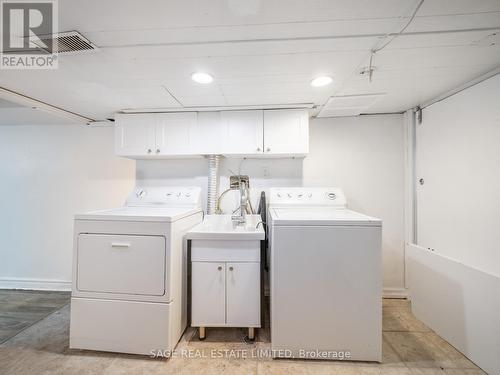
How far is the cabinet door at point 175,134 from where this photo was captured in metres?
2.28

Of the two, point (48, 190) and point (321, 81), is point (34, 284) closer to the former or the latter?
point (48, 190)

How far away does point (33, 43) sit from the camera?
1.23 meters

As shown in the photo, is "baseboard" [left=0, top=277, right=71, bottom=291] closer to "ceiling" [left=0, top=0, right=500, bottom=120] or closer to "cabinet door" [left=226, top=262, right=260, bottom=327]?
"ceiling" [left=0, top=0, right=500, bottom=120]

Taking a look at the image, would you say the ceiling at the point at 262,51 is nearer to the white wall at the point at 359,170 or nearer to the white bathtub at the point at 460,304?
the white wall at the point at 359,170

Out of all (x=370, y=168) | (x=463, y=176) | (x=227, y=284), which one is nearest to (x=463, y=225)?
(x=463, y=176)

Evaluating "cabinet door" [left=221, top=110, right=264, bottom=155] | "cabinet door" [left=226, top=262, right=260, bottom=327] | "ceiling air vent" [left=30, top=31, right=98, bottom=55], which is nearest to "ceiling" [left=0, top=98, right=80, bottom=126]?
"ceiling air vent" [left=30, top=31, right=98, bottom=55]

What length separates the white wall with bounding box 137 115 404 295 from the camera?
2.46m

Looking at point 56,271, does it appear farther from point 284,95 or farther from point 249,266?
point 284,95

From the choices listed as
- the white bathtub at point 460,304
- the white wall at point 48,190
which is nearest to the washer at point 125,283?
the white wall at point 48,190

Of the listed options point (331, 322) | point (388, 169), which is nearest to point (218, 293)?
point (331, 322)

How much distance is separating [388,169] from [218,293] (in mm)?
2315

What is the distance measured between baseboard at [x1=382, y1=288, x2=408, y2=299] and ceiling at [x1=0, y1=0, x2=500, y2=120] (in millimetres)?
2094

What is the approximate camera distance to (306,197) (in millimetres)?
2293

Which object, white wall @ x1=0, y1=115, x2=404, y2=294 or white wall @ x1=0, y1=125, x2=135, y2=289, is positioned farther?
white wall @ x1=0, y1=125, x2=135, y2=289
